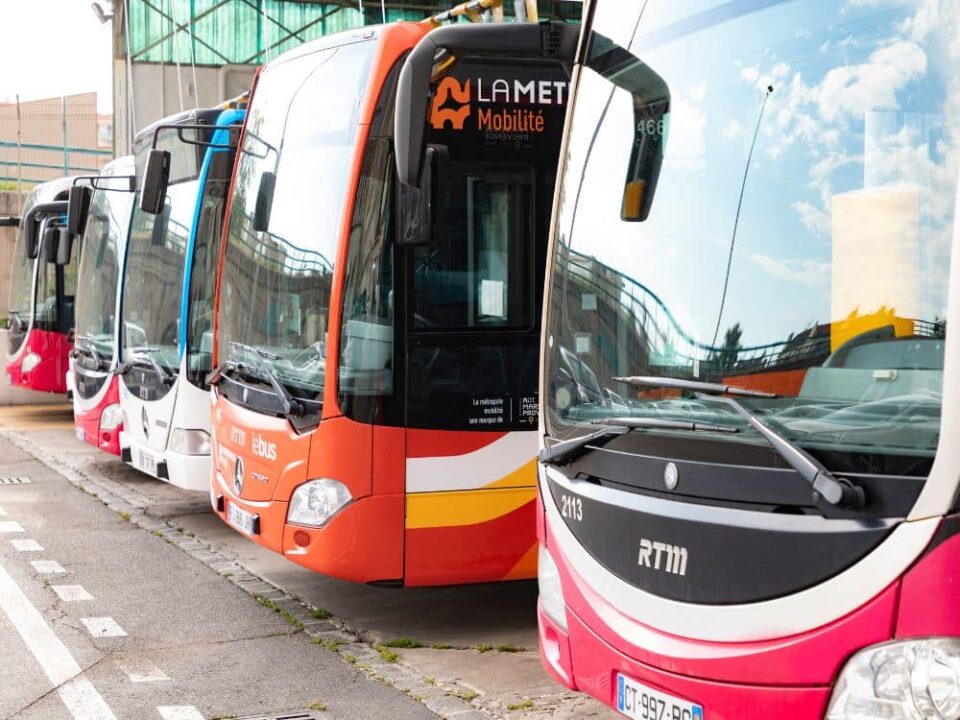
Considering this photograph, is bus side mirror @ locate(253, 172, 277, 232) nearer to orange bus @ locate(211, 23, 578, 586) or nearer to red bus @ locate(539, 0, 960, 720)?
orange bus @ locate(211, 23, 578, 586)

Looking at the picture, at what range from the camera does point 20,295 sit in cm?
2002

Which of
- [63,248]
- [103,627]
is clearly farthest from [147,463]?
[63,248]

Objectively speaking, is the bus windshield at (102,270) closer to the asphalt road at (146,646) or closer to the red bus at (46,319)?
the asphalt road at (146,646)

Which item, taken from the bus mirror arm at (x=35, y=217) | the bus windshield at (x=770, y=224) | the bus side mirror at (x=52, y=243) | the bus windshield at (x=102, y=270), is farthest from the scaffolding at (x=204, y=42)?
the bus windshield at (x=770, y=224)

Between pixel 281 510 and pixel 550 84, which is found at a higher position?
pixel 550 84

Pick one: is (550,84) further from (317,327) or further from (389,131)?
(317,327)

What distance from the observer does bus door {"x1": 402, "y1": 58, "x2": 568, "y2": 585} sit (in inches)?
273

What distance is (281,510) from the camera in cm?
718

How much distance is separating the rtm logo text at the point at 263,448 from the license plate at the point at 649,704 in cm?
346

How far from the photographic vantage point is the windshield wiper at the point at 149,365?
10492mm

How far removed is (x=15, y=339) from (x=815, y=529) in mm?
18111

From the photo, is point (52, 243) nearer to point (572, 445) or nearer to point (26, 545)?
point (26, 545)

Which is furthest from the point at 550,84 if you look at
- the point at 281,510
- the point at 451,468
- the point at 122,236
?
the point at 122,236

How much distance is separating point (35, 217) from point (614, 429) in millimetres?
15173
